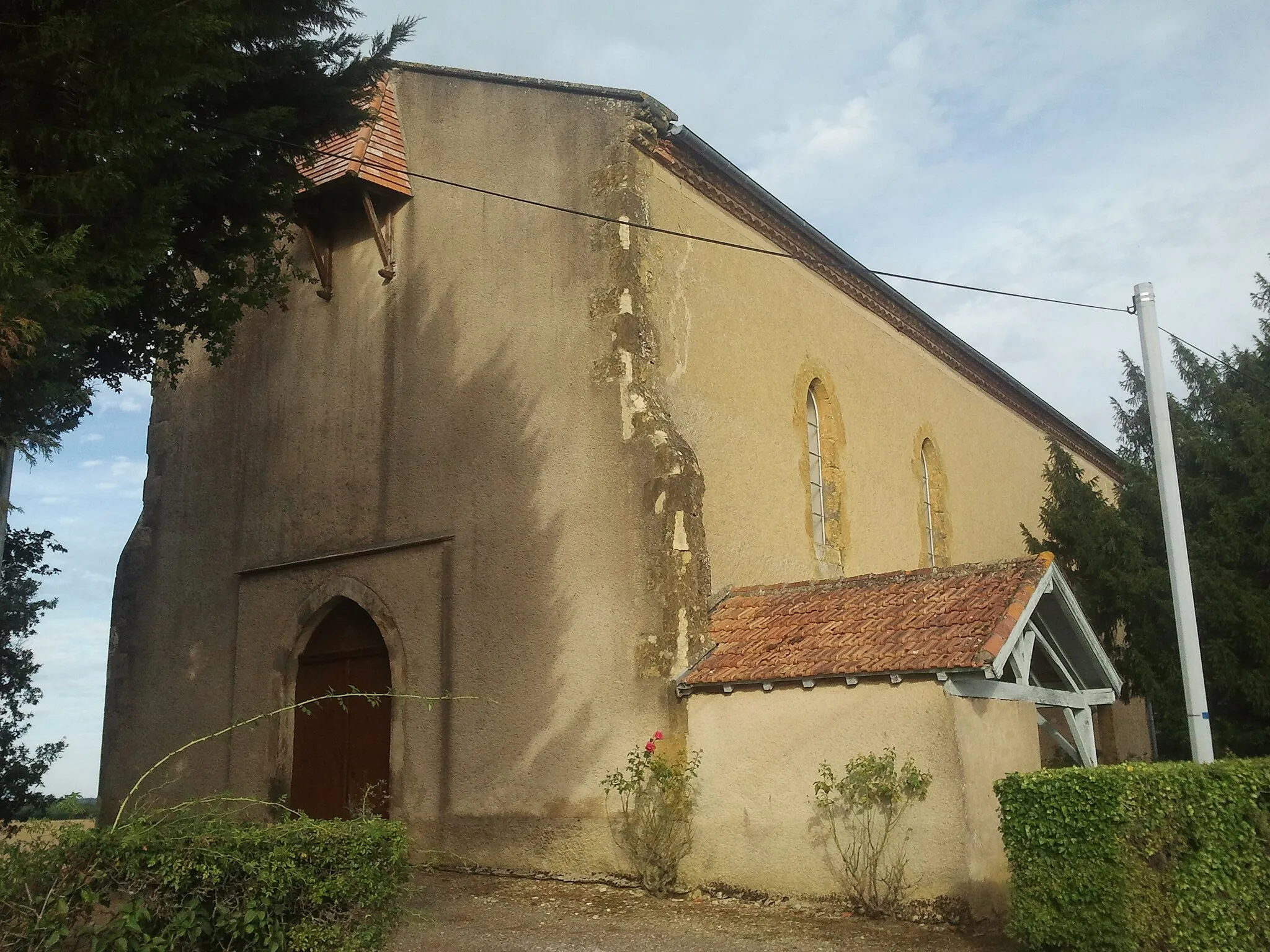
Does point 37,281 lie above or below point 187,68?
below

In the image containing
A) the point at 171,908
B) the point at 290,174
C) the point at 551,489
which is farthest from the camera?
the point at 551,489

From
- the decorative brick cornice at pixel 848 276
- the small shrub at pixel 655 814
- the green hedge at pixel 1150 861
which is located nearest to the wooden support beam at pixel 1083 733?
the green hedge at pixel 1150 861

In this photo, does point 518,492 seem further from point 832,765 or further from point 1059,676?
point 1059,676

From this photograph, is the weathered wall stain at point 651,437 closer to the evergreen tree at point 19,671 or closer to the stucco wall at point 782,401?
the stucco wall at point 782,401

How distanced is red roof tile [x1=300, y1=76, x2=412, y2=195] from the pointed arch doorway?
450 cm

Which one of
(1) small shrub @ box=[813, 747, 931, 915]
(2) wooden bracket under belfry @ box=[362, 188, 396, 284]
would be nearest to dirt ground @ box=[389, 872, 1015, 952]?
(1) small shrub @ box=[813, 747, 931, 915]

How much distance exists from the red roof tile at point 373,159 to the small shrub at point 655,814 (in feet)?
21.8

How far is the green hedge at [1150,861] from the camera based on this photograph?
6355 mm

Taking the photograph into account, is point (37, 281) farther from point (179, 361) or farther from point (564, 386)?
point (564, 386)

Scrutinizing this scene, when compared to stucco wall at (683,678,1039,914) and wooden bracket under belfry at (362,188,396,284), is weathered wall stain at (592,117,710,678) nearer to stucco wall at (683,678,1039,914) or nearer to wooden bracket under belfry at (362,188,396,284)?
stucco wall at (683,678,1039,914)

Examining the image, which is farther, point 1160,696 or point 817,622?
point 1160,696

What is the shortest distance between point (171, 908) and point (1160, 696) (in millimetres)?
10889

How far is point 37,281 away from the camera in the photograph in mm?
6031

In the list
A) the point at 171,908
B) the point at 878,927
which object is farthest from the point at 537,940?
the point at 171,908
